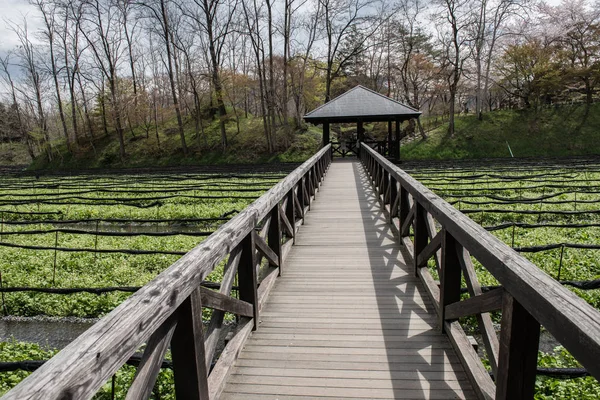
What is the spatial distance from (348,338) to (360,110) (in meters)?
17.6

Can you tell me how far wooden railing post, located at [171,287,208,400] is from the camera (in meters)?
1.97

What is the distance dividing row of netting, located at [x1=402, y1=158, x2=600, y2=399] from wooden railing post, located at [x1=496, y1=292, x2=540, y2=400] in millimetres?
2275

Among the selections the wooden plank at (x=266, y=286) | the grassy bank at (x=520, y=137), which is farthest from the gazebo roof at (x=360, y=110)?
the wooden plank at (x=266, y=286)

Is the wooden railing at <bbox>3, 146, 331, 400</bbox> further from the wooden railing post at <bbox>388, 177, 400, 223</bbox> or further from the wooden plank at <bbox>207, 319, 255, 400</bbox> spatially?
the wooden railing post at <bbox>388, 177, 400, 223</bbox>

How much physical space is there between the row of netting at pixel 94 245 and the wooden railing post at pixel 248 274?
12.7 ft

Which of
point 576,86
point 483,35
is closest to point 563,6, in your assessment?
point 576,86

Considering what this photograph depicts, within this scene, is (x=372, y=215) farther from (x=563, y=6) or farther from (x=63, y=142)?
(x=63, y=142)

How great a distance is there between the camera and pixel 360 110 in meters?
19.5

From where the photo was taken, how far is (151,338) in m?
1.71

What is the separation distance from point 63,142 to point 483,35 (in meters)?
41.1

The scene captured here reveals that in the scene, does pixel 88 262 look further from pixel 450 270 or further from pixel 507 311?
pixel 507 311

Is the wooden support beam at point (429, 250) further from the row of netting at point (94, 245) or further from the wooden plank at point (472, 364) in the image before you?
the row of netting at point (94, 245)

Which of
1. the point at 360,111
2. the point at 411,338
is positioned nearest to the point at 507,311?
the point at 411,338

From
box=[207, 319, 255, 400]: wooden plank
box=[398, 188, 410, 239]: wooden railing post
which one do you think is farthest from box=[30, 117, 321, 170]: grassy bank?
box=[207, 319, 255, 400]: wooden plank
